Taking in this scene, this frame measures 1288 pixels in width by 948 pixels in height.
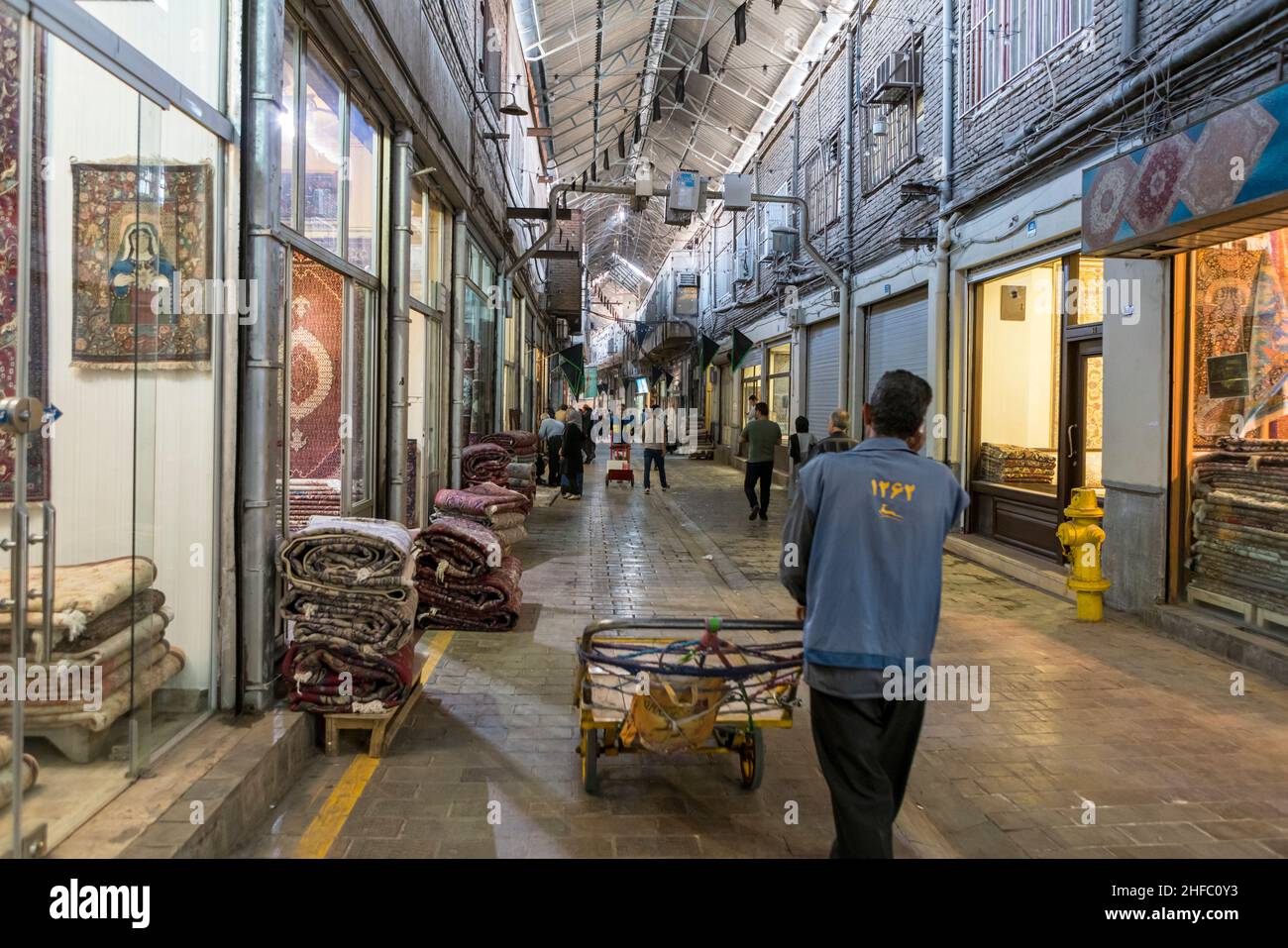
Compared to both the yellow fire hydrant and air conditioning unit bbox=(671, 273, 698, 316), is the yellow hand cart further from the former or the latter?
air conditioning unit bbox=(671, 273, 698, 316)

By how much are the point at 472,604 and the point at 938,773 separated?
3957mm

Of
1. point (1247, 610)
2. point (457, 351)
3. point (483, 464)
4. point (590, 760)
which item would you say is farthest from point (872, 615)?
point (483, 464)

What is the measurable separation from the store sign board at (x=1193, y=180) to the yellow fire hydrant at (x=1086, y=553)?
2148 millimetres

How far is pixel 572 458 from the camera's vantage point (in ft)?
58.1

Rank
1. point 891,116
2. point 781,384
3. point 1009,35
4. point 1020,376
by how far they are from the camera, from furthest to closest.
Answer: point 781,384, point 891,116, point 1020,376, point 1009,35

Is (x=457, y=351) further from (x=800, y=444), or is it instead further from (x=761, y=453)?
(x=800, y=444)

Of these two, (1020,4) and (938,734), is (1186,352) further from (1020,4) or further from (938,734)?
(1020,4)

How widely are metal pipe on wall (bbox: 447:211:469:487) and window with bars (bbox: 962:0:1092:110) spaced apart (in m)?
6.73

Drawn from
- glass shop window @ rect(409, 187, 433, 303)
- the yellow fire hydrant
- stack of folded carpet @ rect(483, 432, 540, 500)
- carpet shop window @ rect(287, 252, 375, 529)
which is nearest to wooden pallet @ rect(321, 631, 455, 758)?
carpet shop window @ rect(287, 252, 375, 529)

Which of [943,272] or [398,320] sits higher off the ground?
[943,272]

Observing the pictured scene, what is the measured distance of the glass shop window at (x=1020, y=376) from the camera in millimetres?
10406

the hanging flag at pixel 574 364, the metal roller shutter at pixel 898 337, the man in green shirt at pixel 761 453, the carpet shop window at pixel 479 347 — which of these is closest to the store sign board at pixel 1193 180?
the metal roller shutter at pixel 898 337

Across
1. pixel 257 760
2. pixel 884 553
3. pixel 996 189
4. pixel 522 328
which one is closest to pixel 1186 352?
pixel 996 189

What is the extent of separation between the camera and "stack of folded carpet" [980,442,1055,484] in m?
10.4
